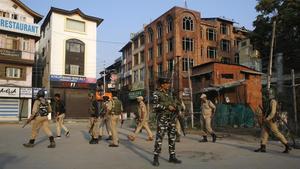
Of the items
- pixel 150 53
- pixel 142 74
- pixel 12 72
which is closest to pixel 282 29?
pixel 150 53

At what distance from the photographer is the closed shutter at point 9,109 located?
122ft

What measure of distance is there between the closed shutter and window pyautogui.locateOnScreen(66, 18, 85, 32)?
1230 cm

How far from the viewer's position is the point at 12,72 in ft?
127

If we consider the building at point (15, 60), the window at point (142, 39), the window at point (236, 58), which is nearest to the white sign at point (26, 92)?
the building at point (15, 60)

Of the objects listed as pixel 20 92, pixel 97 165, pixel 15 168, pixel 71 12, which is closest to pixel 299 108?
pixel 97 165

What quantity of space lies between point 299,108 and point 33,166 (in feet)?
46.7

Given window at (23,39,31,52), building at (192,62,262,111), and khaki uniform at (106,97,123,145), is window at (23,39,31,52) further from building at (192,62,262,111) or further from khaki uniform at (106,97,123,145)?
khaki uniform at (106,97,123,145)

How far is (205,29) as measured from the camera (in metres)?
53.5

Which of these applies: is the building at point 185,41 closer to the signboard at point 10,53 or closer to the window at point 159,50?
the window at point 159,50

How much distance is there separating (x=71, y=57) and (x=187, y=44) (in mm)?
16189

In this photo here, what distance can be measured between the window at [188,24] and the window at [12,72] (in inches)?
909

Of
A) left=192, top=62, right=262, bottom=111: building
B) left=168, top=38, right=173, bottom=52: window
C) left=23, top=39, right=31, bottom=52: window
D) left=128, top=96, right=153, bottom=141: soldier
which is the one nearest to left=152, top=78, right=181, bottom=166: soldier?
left=128, top=96, right=153, bottom=141: soldier

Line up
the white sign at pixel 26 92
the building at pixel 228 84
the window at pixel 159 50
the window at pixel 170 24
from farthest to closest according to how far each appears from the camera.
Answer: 1. the window at pixel 159 50
2. the window at pixel 170 24
3. the white sign at pixel 26 92
4. the building at pixel 228 84

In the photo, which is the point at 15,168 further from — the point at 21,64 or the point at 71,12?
the point at 71,12
